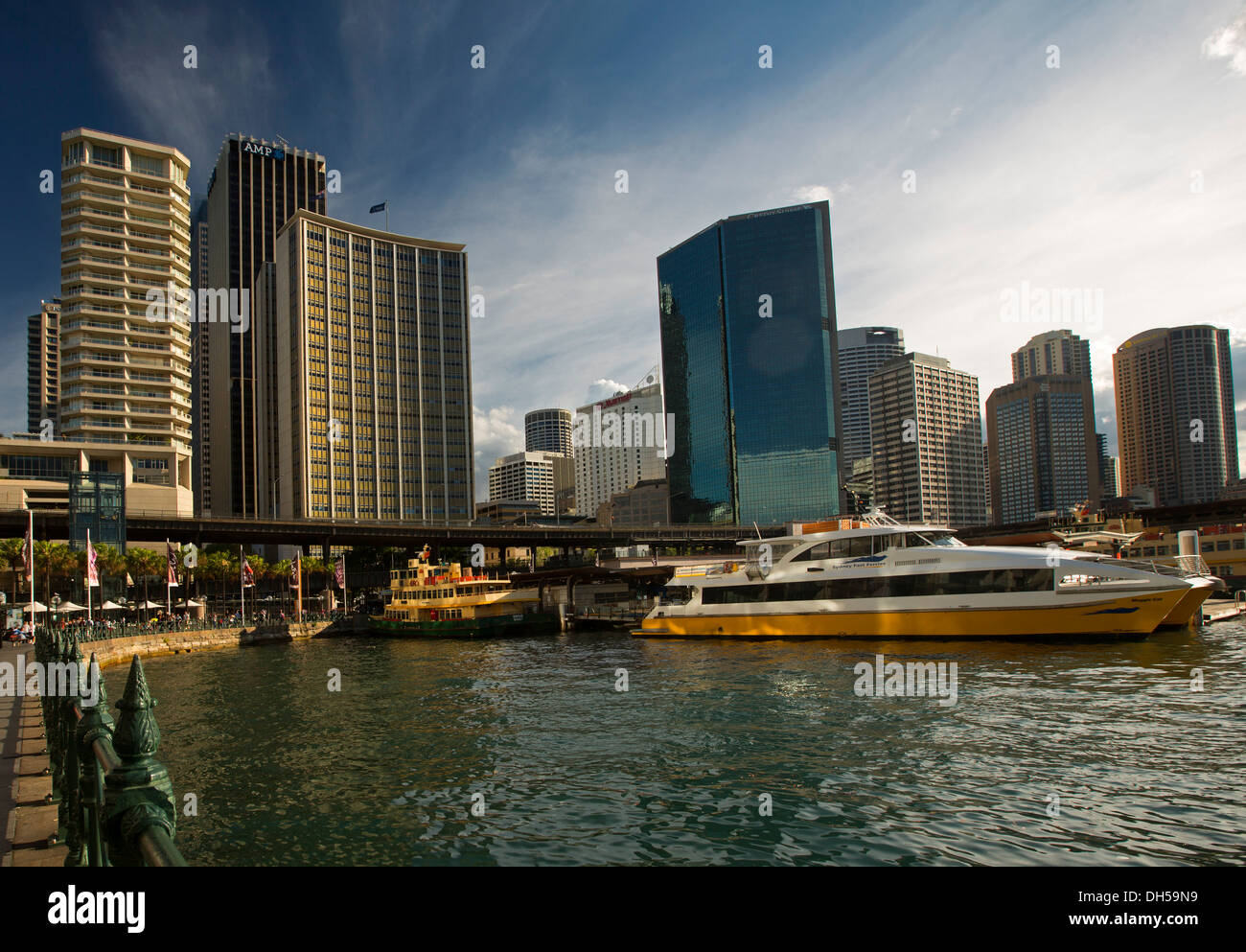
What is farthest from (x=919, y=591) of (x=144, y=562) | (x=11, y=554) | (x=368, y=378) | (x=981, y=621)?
(x=368, y=378)

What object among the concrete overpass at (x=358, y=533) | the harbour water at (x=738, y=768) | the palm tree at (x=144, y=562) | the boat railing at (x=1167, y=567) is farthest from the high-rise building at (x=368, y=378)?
the boat railing at (x=1167, y=567)

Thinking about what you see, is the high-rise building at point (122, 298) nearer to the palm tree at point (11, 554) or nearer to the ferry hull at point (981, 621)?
the palm tree at point (11, 554)

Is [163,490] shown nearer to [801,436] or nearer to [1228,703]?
[1228,703]

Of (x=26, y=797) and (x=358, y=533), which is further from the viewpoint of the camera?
→ (x=358, y=533)

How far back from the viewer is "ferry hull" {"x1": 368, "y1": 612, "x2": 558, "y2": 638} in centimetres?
6581

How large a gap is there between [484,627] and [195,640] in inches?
962

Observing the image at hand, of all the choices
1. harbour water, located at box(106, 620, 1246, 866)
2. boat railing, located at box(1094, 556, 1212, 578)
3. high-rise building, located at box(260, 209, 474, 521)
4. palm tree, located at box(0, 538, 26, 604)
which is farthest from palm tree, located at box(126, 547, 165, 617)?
boat railing, located at box(1094, 556, 1212, 578)

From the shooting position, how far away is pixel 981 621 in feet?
132

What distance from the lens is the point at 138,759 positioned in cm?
469

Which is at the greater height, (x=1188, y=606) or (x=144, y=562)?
(x=144, y=562)

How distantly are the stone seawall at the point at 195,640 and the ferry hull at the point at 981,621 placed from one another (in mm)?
42216

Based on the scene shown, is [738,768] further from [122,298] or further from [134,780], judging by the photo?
[122,298]
